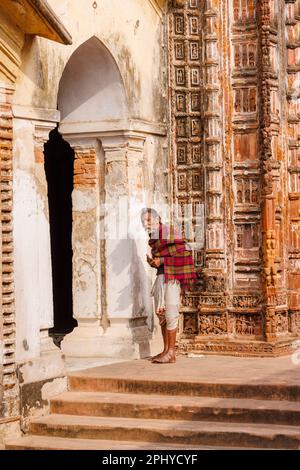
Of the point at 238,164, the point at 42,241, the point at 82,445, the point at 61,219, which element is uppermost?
the point at 238,164

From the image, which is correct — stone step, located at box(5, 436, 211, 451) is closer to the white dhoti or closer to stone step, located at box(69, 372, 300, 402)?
stone step, located at box(69, 372, 300, 402)

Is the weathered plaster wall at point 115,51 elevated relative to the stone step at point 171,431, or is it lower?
elevated

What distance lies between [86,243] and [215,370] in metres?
2.05

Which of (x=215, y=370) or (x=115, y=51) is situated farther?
(x=115, y=51)

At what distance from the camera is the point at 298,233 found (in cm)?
1391

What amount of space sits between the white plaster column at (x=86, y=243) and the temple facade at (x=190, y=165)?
1 cm

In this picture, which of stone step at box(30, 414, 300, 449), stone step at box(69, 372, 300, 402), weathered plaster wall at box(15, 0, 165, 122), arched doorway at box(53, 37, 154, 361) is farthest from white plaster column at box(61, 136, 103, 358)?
stone step at box(30, 414, 300, 449)

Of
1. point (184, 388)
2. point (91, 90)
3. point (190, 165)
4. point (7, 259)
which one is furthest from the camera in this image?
point (190, 165)

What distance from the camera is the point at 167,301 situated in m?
12.7

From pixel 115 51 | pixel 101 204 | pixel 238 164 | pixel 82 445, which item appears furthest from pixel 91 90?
pixel 82 445

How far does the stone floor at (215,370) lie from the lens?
1154cm

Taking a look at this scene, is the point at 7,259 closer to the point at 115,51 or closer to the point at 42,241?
the point at 42,241

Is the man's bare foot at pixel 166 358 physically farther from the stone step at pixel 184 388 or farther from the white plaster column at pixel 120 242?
the stone step at pixel 184 388

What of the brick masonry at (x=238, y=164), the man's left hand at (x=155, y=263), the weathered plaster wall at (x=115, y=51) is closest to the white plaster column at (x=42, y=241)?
the weathered plaster wall at (x=115, y=51)
